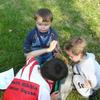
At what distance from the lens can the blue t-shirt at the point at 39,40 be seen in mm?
4902

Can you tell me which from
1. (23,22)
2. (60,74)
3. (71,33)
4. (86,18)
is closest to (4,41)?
(23,22)

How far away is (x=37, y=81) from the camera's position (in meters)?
4.03

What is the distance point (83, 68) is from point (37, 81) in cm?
63

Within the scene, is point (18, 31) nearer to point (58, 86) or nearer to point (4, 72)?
point (4, 72)

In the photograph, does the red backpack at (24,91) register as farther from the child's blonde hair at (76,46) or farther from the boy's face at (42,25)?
the boy's face at (42,25)

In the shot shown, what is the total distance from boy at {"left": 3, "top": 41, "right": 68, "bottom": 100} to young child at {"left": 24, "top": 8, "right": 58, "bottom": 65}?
0.75 meters

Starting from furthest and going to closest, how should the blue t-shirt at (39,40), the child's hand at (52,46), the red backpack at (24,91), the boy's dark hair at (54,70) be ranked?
the blue t-shirt at (39,40) → the child's hand at (52,46) → the red backpack at (24,91) → the boy's dark hair at (54,70)

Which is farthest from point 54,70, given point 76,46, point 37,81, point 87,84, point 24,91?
point 87,84

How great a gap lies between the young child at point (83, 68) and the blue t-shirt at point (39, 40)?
54 cm

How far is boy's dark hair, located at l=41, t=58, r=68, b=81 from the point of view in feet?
12.8

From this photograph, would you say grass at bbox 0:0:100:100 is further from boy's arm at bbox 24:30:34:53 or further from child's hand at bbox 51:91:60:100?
child's hand at bbox 51:91:60:100

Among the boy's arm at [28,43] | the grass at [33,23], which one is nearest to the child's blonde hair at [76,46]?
the boy's arm at [28,43]

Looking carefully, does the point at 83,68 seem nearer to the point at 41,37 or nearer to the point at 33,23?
the point at 41,37

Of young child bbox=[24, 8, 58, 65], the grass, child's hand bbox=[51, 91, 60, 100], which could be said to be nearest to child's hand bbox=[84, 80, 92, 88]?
child's hand bbox=[51, 91, 60, 100]
